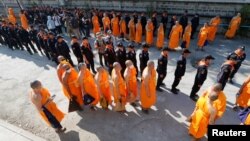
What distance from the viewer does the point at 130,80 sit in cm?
550

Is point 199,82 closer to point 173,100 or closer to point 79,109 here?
point 173,100

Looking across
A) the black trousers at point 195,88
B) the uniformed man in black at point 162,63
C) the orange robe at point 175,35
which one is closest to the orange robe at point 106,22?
the orange robe at point 175,35

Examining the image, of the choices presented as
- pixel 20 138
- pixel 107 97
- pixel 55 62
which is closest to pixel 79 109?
pixel 107 97

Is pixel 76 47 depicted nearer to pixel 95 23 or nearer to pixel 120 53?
pixel 120 53

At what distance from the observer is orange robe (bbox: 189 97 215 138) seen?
4.26 m

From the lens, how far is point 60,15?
12.1m

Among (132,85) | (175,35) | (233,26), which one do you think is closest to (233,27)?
(233,26)

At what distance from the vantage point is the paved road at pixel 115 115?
17.6 ft

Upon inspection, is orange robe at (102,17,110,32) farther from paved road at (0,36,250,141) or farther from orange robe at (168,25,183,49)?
paved road at (0,36,250,141)

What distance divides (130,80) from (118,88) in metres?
0.40

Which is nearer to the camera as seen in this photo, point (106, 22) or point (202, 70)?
point (202, 70)

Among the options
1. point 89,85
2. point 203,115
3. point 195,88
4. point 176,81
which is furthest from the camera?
point 176,81

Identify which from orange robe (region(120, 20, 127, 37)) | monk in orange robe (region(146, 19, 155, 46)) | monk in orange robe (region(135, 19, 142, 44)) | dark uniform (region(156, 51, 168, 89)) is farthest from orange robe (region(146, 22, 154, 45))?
dark uniform (region(156, 51, 168, 89))

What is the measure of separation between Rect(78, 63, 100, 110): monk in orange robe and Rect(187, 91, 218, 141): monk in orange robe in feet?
8.71
